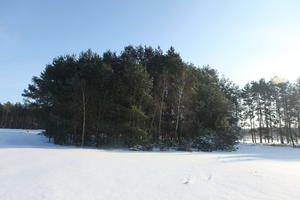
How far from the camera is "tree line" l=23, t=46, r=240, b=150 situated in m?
17.3

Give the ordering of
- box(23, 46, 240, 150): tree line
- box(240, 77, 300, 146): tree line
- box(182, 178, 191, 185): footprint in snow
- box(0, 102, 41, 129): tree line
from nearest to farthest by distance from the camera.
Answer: box(182, 178, 191, 185): footprint in snow, box(23, 46, 240, 150): tree line, box(240, 77, 300, 146): tree line, box(0, 102, 41, 129): tree line

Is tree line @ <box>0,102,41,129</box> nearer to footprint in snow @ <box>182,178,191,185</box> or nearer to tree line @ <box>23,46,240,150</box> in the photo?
tree line @ <box>23,46,240,150</box>

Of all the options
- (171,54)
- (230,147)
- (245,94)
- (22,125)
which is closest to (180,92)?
(171,54)

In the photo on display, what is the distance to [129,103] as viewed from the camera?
17422mm

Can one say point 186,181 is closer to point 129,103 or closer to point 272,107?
point 129,103

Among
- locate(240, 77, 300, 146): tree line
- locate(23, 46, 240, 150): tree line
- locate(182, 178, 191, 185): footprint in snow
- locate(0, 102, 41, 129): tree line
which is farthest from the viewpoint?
locate(0, 102, 41, 129): tree line

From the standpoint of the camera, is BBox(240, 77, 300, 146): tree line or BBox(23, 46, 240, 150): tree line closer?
BBox(23, 46, 240, 150): tree line

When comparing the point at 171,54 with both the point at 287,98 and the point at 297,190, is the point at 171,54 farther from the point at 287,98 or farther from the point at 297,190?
the point at 287,98

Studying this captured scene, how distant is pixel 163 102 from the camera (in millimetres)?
20781

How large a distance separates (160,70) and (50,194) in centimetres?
1827

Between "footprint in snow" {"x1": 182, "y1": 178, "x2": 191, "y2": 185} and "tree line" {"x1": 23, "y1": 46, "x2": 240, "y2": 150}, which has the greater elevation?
"tree line" {"x1": 23, "y1": 46, "x2": 240, "y2": 150}

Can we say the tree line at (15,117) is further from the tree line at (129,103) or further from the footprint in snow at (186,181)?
the footprint in snow at (186,181)

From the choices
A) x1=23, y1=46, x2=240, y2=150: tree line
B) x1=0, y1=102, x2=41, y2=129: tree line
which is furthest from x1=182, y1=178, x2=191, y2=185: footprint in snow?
x1=0, y1=102, x2=41, y2=129: tree line

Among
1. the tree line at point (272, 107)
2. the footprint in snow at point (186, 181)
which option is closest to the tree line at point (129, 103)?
the footprint in snow at point (186, 181)
